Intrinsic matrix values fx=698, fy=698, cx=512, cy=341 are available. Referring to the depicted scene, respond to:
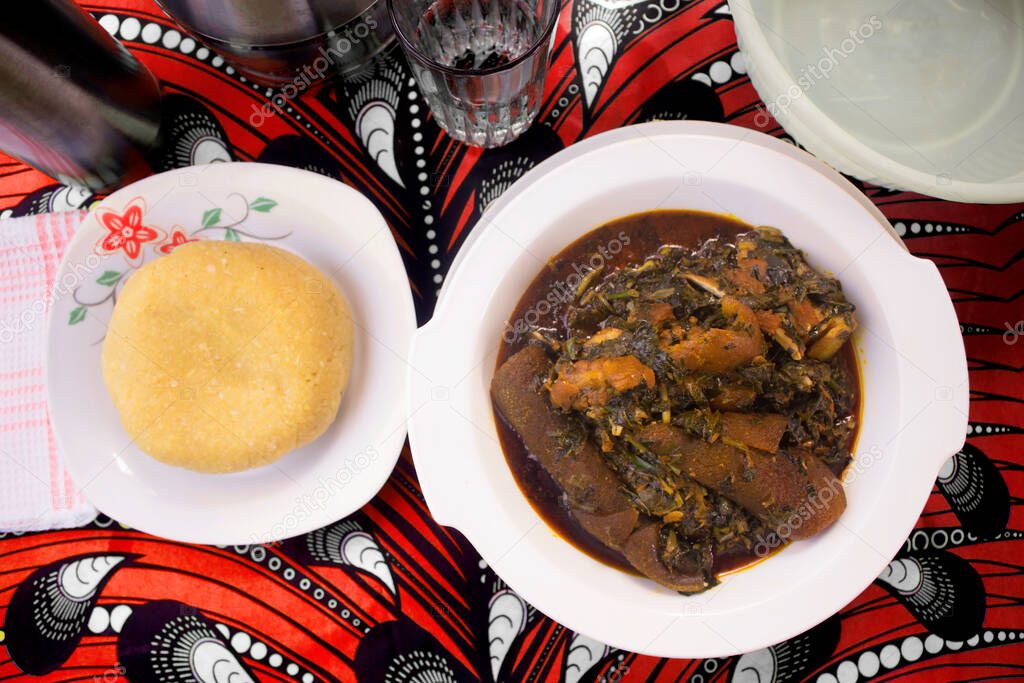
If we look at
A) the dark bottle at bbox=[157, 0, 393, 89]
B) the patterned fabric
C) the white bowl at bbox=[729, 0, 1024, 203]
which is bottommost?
the patterned fabric

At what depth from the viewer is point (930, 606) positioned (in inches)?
78.9

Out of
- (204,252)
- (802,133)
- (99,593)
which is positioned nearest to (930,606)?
(802,133)

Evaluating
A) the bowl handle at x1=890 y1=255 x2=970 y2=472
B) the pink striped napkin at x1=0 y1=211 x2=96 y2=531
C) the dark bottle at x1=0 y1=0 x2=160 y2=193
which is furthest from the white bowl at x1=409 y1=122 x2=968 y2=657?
the pink striped napkin at x1=0 y1=211 x2=96 y2=531

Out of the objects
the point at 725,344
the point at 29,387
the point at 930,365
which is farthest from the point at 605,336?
the point at 29,387

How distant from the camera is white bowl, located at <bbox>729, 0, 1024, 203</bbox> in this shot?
1.82 metres

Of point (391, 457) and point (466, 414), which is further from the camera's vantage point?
point (391, 457)

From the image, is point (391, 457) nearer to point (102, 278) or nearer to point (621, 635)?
point (621, 635)

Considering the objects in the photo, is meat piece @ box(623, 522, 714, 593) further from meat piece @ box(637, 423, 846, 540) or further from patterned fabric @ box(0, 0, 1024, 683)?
patterned fabric @ box(0, 0, 1024, 683)

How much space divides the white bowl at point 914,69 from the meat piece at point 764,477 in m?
0.83

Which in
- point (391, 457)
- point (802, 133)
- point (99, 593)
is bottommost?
point (99, 593)

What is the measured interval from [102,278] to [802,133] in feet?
6.35

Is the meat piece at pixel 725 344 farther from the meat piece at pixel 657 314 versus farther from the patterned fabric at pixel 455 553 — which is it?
the patterned fabric at pixel 455 553

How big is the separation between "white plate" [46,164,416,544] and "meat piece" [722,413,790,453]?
868 millimetres

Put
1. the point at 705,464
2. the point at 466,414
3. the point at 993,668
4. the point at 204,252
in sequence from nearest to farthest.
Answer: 1. the point at 705,464
2. the point at 466,414
3. the point at 204,252
4. the point at 993,668
